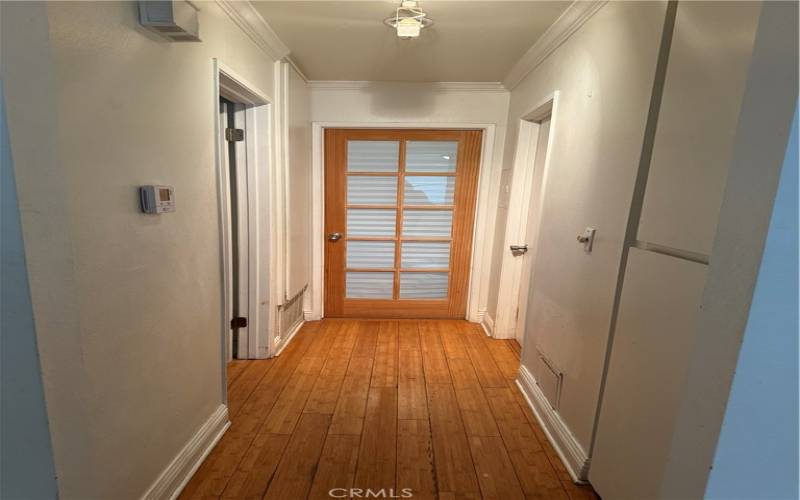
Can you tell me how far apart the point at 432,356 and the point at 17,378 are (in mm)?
2195

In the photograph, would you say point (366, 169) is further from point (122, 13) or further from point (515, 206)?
point (122, 13)

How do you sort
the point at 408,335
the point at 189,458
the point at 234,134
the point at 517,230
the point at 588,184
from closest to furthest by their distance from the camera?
the point at 189,458, the point at 588,184, the point at 234,134, the point at 517,230, the point at 408,335

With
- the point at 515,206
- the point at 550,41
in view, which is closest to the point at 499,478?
the point at 515,206

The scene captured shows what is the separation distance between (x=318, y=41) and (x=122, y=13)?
133 cm

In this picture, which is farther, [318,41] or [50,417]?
[318,41]

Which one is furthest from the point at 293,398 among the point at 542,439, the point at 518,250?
the point at 518,250

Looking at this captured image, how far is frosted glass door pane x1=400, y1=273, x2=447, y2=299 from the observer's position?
317 cm

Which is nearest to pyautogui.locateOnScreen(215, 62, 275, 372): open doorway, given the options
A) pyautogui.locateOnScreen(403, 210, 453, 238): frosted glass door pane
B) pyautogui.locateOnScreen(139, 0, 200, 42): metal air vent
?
pyautogui.locateOnScreen(139, 0, 200, 42): metal air vent

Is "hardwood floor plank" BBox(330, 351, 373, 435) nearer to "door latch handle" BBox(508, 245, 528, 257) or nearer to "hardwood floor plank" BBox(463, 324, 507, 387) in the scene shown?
"hardwood floor plank" BBox(463, 324, 507, 387)

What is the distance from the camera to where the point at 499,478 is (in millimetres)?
1437

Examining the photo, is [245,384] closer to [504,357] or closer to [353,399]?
[353,399]

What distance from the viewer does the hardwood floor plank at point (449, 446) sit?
1.40 meters

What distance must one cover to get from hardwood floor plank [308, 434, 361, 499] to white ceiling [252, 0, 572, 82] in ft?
7.39

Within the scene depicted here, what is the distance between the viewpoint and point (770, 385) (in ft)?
1.62
